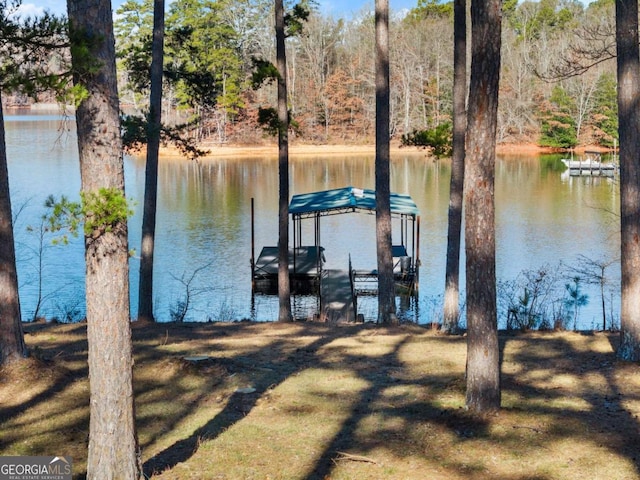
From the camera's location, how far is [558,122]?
54.6 m

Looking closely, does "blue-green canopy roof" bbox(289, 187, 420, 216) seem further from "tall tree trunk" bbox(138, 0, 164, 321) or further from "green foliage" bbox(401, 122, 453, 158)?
"tall tree trunk" bbox(138, 0, 164, 321)

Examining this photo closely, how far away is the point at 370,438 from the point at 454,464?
87cm

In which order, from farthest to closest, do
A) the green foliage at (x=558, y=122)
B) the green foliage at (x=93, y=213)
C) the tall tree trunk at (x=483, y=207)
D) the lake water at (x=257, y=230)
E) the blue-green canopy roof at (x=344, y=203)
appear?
the green foliage at (x=558, y=122) < the blue-green canopy roof at (x=344, y=203) < the lake water at (x=257, y=230) < the tall tree trunk at (x=483, y=207) < the green foliage at (x=93, y=213)

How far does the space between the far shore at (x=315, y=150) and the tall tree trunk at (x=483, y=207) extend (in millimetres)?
48428

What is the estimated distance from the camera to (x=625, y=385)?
8.14 metres

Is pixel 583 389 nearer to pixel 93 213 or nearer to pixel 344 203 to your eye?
pixel 93 213

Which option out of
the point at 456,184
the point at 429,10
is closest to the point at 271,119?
the point at 456,184

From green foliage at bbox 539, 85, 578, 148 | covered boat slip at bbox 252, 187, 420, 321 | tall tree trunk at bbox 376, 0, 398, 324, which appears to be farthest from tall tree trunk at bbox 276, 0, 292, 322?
green foliage at bbox 539, 85, 578, 148

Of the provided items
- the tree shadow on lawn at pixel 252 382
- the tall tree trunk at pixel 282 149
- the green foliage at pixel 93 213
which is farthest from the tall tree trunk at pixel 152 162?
the green foliage at pixel 93 213

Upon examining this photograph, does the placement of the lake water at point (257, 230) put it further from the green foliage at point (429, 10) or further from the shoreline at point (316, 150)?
the green foliage at point (429, 10)

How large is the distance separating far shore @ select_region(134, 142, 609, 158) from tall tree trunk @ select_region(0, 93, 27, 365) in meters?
46.5

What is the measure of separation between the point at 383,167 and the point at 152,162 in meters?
4.02

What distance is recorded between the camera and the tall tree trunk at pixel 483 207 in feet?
23.3

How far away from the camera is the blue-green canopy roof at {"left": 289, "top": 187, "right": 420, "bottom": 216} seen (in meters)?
20.1
